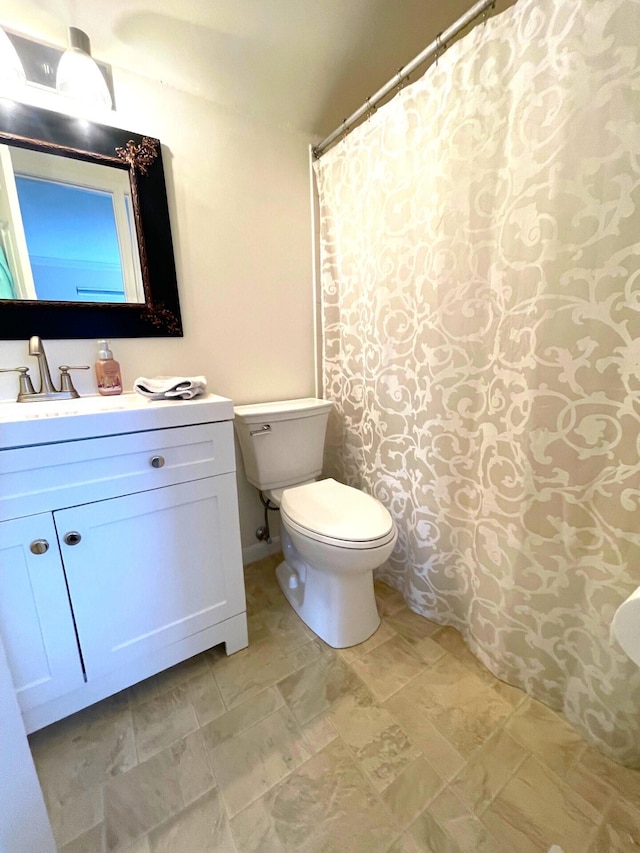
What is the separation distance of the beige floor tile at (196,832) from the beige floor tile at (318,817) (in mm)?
30

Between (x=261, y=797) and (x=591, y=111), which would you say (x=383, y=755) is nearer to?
(x=261, y=797)

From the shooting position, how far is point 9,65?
94 cm

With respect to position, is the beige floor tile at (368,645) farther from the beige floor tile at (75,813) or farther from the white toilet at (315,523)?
the beige floor tile at (75,813)

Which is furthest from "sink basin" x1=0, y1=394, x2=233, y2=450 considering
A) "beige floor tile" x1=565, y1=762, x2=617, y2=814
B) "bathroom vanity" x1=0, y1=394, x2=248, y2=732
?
"beige floor tile" x1=565, y1=762, x2=617, y2=814

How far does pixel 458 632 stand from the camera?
1.25 meters

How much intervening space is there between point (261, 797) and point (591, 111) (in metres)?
1.74

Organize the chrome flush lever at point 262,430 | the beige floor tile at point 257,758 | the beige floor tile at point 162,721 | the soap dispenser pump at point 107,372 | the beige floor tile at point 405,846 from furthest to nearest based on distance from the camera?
the chrome flush lever at point 262,430 < the soap dispenser pump at point 107,372 < the beige floor tile at point 162,721 < the beige floor tile at point 257,758 < the beige floor tile at point 405,846

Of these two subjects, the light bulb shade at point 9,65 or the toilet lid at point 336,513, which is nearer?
the light bulb shade at point 9,65

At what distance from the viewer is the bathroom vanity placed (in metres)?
0.80

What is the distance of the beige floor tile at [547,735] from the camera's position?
87cm

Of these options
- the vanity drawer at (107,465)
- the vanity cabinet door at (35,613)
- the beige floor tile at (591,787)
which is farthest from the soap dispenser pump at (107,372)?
the beige floor tile at (591,787)

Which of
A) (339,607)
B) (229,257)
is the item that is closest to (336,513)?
(339,607)

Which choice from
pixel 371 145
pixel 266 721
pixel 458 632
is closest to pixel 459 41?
pixel 371 145

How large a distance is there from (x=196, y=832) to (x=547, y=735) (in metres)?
0.92
